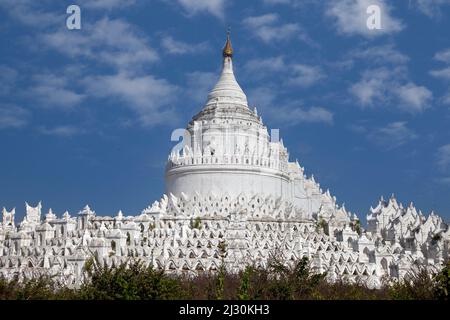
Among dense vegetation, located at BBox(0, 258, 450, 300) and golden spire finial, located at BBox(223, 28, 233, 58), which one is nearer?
dense vegetation, located at BBox(0, 258, 450, 300)

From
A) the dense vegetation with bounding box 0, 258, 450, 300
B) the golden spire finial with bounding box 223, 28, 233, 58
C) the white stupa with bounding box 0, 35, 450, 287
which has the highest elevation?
the golden spire finial with bounding box 223, 28, 233, 58

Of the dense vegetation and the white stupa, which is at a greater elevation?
the white stupa

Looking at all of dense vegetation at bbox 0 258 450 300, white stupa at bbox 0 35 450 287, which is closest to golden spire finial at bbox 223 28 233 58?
white stupa at bbox 0 35 450 287

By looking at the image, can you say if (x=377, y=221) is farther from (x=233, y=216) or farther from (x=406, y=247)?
(x=233, y=216)

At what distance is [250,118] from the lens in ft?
200

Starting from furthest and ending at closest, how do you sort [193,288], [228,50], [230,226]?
1. [228,50]
2. [230,226]
3. [193,288]

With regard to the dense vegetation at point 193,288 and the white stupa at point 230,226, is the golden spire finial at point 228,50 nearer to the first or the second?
the white stupa at point 230,226

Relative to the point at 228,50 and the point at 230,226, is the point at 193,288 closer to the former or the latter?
the point at 230,226

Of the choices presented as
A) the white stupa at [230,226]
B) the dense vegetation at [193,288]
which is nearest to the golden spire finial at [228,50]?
the white stupa at [230,226]

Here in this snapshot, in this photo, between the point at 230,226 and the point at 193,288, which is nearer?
the point at 193,288

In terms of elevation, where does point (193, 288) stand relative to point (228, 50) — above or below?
below

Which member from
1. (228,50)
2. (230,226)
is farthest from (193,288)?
(228,50)

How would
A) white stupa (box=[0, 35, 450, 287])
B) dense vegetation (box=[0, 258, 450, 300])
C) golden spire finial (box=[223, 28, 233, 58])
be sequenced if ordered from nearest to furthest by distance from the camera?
dense vegetation (box=[0, 258, 450, 300]), white stupa (box=[0, 35, 450, 287]), golden spire finial (box=[223, 28, 233, 58])

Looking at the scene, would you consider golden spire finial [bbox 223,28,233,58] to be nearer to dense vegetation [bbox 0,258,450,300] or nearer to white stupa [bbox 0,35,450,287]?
white stupa [bbox 0,35,450,287]
